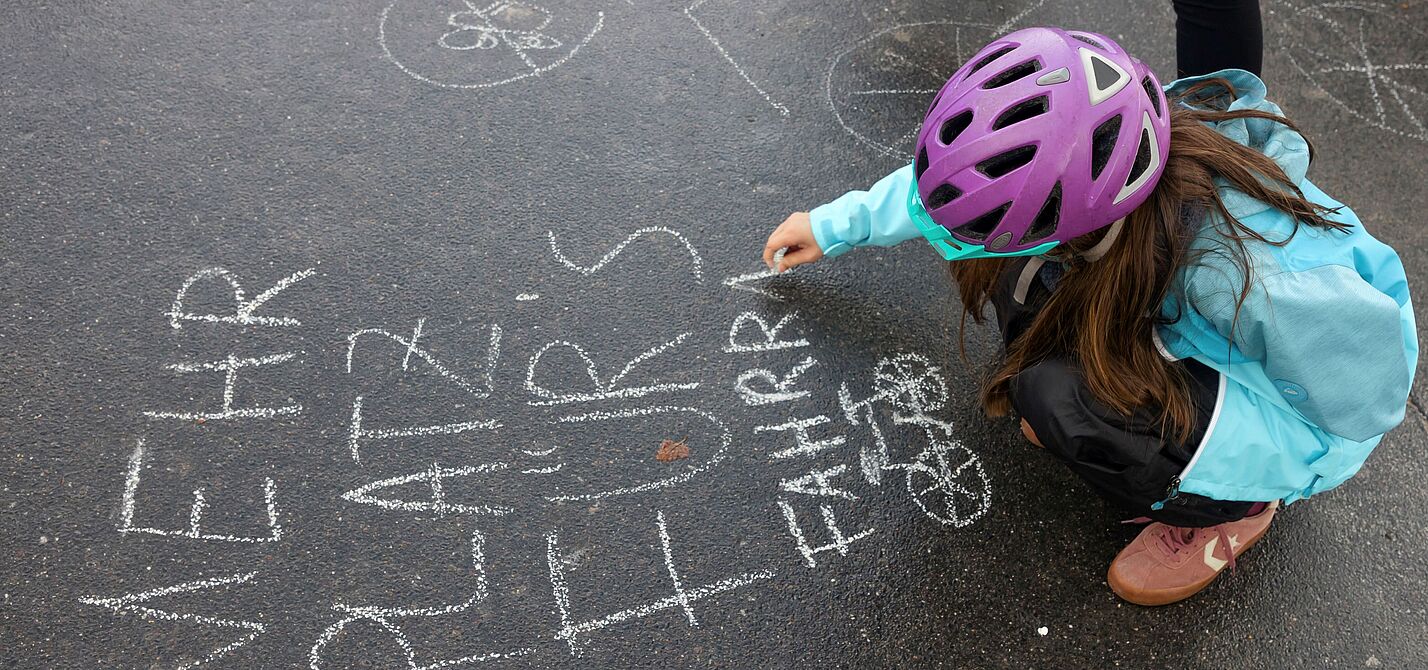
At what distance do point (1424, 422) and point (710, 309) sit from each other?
79.3 inches

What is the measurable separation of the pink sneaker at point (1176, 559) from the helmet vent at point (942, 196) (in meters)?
1.09

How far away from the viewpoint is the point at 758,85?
11.6 feet

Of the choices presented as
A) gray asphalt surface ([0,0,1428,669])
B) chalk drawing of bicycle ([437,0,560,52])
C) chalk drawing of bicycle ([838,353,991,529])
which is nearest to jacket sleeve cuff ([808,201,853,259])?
gray asphalt surface ([0,0,1428,669])

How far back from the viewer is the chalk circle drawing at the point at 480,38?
3449 mm

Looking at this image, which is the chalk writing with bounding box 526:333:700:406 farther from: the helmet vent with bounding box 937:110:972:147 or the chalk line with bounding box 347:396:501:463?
the helmet vent with bounding box 937:110:972:147

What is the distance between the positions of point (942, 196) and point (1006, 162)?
0.49ft

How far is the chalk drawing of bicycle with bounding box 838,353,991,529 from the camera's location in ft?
8.66

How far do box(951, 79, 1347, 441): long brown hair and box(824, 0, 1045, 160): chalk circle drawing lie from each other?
→ 4.13 ft

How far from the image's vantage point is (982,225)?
2027 millimetres

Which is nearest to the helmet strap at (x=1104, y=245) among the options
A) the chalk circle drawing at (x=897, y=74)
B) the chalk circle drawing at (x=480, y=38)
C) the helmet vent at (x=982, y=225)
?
the helmet vent at (x=982, y=225)

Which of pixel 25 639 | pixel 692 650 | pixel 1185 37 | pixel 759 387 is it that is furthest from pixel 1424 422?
pixel 25 639

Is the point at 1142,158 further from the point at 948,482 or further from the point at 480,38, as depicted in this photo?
the point at 480,38

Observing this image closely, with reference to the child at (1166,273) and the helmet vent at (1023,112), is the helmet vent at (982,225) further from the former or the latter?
the helmet vent at (1023,112)

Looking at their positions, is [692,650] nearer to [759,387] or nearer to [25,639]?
[759,387]
